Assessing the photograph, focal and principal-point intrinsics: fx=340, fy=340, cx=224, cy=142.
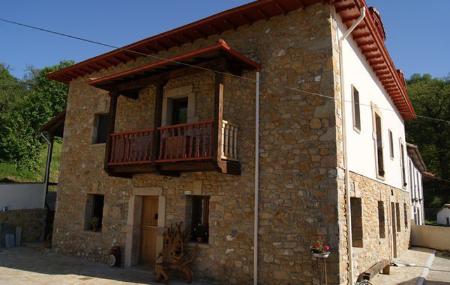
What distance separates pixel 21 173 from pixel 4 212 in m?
11.3

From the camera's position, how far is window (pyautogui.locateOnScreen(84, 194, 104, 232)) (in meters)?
10.2

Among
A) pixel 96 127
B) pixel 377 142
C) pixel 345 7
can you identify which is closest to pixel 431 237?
pixel 377 142

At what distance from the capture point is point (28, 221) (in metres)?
12.8

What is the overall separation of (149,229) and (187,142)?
3198 mm

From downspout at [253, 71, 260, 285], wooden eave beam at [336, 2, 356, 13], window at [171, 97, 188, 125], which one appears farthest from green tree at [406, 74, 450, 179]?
downspout at [253, 71, 260, 285]

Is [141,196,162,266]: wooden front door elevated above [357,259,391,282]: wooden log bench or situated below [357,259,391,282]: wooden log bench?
above

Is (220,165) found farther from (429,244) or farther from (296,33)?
(429,244)

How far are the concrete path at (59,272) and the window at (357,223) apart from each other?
4103 mm

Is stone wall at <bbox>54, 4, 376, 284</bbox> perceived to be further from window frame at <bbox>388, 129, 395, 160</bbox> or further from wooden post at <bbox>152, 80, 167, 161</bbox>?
window frame at <bbox>388, 129, 395, 160</bbox>

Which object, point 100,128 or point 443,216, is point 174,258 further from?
point 443,216

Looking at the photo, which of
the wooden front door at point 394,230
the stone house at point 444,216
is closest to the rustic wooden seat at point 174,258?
the wooden front door at point 394,230

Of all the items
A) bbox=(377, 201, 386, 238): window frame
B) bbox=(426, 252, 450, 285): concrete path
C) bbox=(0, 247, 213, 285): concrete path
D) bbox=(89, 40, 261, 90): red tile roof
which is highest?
bbox=(89, 40, 261, 90): red tile roof

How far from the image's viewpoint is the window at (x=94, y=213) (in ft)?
33.4

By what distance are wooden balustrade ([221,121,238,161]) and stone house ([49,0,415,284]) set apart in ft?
0.14
